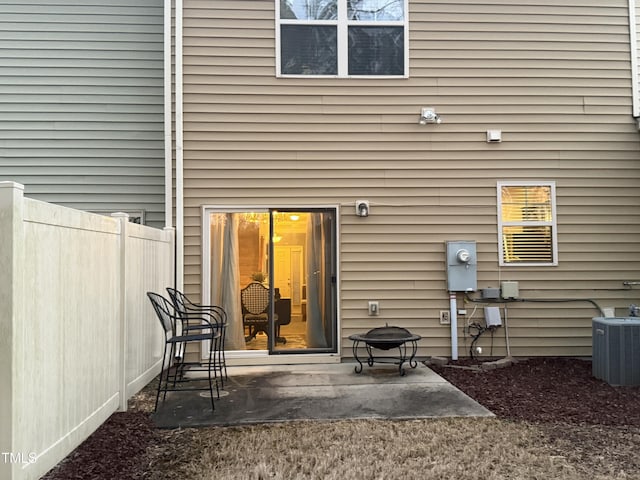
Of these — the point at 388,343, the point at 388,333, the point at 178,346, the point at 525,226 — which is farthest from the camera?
the point at 525,226

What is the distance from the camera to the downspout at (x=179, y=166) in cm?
575

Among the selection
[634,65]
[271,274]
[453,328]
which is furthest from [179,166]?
[634,65]

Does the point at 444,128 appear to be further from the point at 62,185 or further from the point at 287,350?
the point at 62,185

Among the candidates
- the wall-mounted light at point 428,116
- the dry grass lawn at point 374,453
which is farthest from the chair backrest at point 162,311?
the wall-mounted light at point 428,116

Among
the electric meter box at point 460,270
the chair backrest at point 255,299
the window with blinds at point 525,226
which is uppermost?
the window with blinds at point 525,226

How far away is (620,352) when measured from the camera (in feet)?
16.0

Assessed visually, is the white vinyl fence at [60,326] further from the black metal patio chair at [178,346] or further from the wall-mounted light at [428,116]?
the wall-mounted light at [428,116]

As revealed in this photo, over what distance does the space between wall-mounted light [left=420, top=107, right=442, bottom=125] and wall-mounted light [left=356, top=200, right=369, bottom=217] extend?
1169 mm

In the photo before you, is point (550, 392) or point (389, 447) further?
point (550, 392)

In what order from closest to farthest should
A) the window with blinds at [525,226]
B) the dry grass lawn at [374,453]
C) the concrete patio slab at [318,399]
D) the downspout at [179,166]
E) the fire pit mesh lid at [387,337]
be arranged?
the dry grass lawn at [374,453] → the concrete patio slab at [318,399] → the fire pit mesh lid at [387,337] → the downspout at [179,166] → the window with blinds at [525,226]

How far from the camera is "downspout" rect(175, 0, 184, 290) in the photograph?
5.75m

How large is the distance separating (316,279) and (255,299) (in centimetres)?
75

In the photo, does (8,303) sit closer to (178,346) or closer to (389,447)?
(389,447)

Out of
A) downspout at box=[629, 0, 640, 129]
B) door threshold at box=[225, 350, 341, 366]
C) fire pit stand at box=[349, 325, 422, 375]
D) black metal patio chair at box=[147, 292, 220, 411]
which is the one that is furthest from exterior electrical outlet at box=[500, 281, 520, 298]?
black metal patio chair at box=[147, 292, 220, 411]
